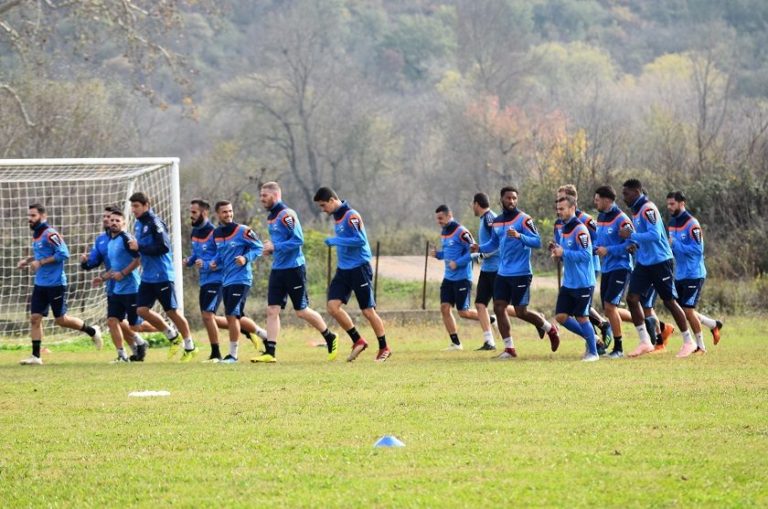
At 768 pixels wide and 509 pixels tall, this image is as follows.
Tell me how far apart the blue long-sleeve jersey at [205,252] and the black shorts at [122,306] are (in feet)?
2.91

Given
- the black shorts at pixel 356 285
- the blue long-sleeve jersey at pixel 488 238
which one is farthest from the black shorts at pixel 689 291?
the black shorts at pixel 356 285

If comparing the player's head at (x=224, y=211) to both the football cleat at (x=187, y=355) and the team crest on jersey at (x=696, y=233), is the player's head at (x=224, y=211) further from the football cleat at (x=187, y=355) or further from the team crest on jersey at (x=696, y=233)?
the team crest on jersey at (x=696, y=233)

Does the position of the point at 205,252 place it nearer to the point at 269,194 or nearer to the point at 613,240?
the point at 269,194

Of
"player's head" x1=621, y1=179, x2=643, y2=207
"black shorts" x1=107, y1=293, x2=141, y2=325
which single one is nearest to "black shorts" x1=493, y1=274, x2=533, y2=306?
"player's head" x1=621, y1=179, x2=643, y2=207

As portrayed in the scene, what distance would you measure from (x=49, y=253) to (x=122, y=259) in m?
1.00

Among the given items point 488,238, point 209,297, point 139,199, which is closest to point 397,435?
point 209,297

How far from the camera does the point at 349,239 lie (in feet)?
54.4

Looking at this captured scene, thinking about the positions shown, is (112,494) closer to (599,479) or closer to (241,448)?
(241,448)

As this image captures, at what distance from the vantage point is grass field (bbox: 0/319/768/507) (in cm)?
804

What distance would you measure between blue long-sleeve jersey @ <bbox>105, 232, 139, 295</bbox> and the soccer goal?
4.31 meters

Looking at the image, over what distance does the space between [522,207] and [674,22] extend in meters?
78.6

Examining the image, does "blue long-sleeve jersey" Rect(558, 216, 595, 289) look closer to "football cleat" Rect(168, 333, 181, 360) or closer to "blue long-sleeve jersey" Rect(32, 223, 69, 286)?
"football cleat" Rect(168, 333, 181, 360)

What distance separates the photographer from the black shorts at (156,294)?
1727 centimetres

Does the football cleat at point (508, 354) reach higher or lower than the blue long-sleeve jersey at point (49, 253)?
lower
